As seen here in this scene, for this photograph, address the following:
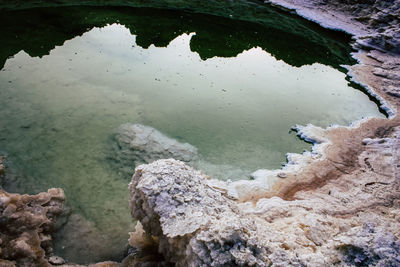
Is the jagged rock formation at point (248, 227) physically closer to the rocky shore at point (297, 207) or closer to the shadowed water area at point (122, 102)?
the rocky shore at point (297, 207)

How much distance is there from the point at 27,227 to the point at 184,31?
38.6 feet

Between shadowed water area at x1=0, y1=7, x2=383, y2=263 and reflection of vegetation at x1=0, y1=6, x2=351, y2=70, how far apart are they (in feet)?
0.22

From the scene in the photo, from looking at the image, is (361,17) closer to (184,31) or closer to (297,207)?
(184,31)

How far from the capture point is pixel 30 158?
6270mm

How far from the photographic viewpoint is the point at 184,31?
14.4 m

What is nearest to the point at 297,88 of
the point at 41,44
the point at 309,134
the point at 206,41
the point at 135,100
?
the point at 309,134

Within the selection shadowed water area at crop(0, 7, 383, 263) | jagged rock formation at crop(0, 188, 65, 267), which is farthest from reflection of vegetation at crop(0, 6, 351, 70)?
jagged rock formation at crop(0, 188, 65, 267)

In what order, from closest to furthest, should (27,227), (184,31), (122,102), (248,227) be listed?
(248,227) → (27,227) → (122,102) → (184,31)

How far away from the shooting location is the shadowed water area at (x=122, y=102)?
581 centimetres

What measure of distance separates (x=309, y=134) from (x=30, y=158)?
6.54 metres

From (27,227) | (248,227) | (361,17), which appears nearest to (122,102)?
(27,227)

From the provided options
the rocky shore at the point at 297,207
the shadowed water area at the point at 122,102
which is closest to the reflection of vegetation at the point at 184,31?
the shadowed water area at the point at 122,102

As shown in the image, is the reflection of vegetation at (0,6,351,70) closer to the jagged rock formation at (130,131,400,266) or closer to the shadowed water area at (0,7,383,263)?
the shadowed water area at (0,7,383,263)

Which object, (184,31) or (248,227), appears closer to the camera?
(248,227)
